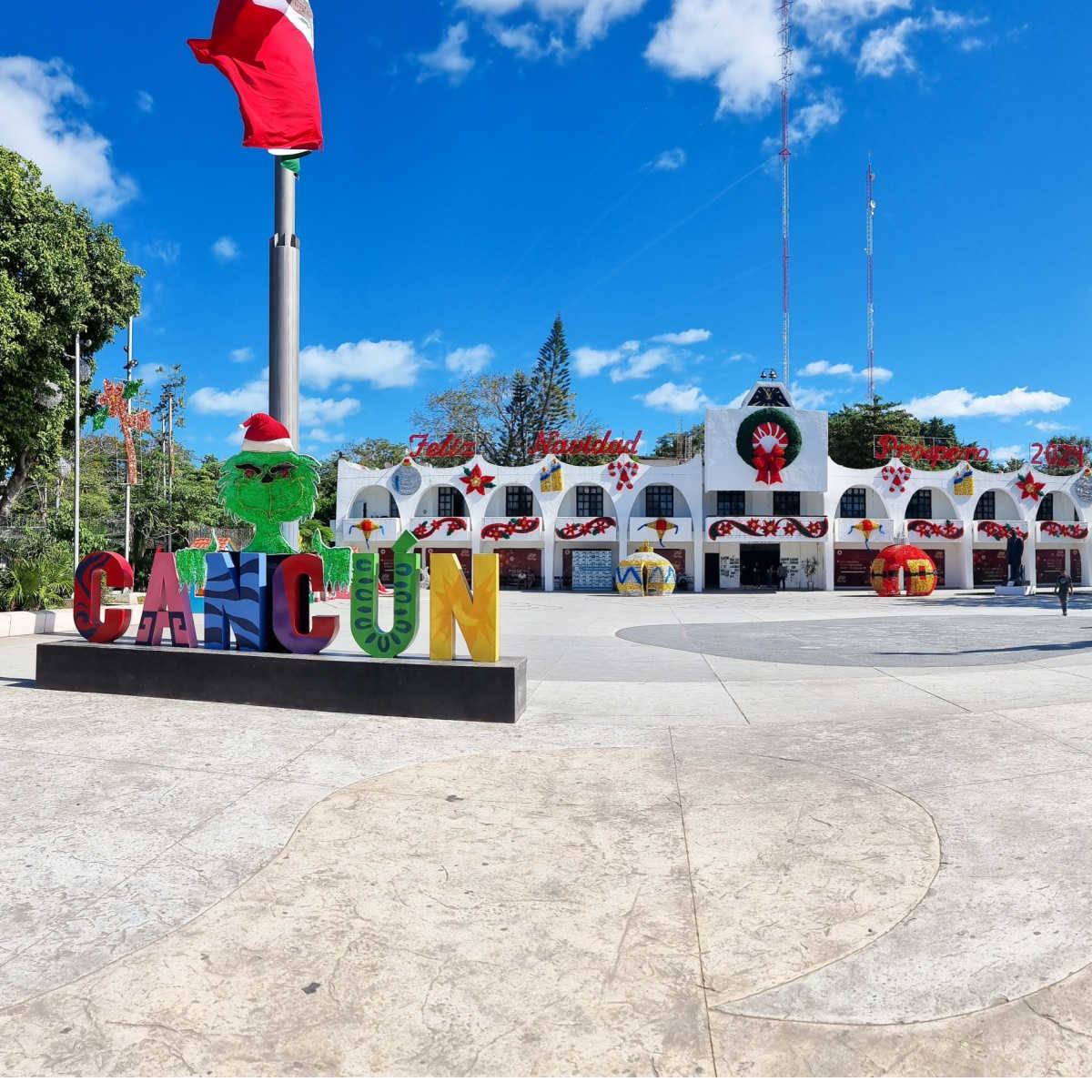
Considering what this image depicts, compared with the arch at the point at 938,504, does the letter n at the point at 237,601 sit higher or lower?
lower

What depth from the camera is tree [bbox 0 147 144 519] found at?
66.2 feet

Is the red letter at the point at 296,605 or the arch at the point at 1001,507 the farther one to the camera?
the arch at the point at 1001,507

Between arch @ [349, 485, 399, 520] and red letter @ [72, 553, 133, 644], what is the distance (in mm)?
33582

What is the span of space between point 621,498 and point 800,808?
120ft

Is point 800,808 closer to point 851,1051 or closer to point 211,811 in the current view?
point 851,1051

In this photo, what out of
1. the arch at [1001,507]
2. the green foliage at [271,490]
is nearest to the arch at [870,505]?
the arch at [1001,507]

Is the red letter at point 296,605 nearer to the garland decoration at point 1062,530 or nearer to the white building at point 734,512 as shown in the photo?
the white building at point 734,512

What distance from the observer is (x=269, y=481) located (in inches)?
474

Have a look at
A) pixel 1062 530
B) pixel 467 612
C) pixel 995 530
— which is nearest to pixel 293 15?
pixel 467 612

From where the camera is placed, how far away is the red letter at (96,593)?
37.6 feet

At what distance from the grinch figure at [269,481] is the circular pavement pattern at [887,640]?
8.55 m

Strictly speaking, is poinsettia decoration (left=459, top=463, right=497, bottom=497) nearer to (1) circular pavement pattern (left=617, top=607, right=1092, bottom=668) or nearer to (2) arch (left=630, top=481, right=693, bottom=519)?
(2) arch (left=630, top=481, right=693, bottom=519)
